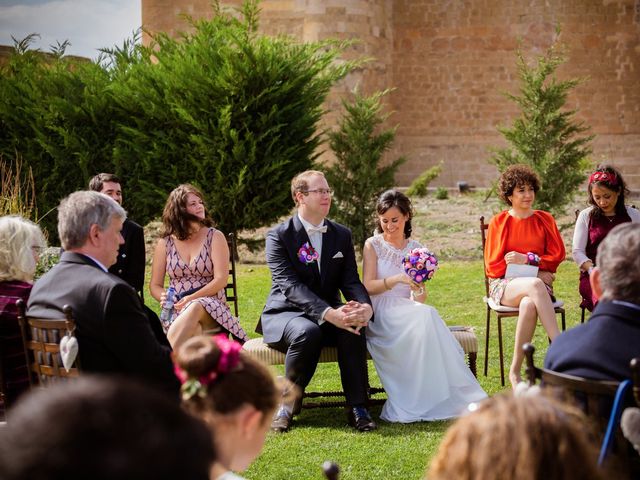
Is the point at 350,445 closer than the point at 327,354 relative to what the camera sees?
Yes

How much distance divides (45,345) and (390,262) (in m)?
3.30

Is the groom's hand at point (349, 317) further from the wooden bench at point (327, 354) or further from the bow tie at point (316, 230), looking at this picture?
the bow tie at point (316, 230)

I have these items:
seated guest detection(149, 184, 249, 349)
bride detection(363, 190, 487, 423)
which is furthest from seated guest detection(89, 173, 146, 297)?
bride detection(363, 190, 487, 423)

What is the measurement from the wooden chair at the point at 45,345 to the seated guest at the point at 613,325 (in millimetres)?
1896

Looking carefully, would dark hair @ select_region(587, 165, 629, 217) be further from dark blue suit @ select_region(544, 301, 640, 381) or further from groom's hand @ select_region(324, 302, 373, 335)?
dark blue suit @ select_region(544, 301, 640, 381)

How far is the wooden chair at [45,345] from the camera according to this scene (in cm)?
361

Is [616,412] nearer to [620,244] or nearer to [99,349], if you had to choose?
[620,244]

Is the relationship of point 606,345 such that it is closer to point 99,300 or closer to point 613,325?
point 613,325

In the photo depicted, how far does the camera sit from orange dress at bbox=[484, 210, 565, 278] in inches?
275

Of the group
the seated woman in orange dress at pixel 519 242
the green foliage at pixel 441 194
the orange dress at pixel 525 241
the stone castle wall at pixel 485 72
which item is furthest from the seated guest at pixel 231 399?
the stone castle wall at pixel 485 72

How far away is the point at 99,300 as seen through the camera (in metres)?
3.63

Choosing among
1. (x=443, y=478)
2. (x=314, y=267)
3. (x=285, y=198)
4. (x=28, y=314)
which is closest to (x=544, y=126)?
(x=285, y=198)

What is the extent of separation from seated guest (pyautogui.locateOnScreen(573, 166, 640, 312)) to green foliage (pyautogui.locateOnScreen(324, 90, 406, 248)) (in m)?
7.40

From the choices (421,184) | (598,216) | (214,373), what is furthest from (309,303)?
(421,184)
